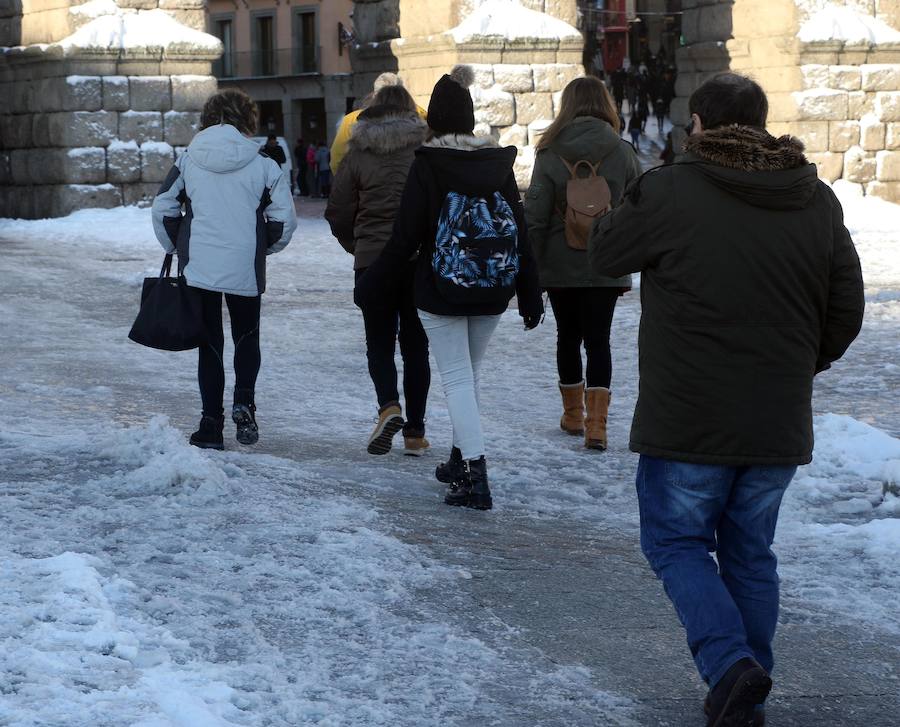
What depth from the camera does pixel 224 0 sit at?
5644cm

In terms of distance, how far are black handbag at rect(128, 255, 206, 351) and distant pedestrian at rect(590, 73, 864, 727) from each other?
342cm

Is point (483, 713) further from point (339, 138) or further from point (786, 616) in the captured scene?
point (339, 138)

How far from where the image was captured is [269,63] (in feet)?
181

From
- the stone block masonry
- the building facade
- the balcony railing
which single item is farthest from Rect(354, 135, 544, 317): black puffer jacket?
the balcony railing

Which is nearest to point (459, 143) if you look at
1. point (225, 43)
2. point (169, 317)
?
point (169, 317)

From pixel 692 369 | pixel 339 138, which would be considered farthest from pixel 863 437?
pixel 692 369

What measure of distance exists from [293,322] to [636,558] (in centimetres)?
674

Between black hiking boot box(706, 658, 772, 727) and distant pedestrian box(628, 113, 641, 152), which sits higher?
distant pedestrian box(628, 113, 641, 152)

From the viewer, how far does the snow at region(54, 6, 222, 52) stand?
1989cm

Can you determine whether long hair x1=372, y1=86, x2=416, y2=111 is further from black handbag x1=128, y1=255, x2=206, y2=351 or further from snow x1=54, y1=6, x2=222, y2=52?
snow x1=54, y1=6, x2=222, y2=52

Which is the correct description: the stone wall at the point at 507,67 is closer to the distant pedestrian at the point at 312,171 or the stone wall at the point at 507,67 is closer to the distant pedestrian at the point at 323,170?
the distant pedestrian at the point at 323,170

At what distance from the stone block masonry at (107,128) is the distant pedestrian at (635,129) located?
12.9 metres

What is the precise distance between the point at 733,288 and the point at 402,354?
→ 345 cm

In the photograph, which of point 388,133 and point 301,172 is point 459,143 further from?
point 301,172
